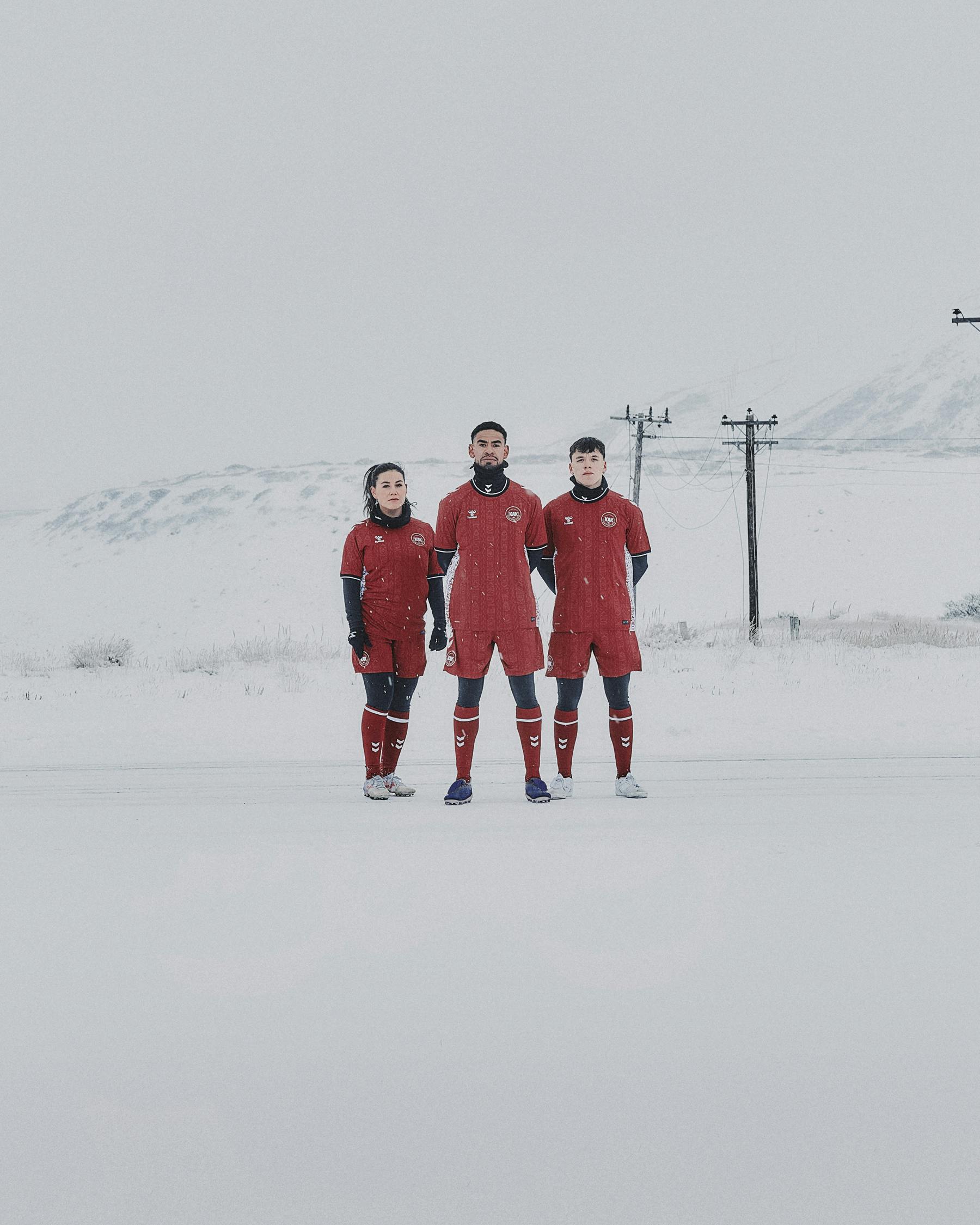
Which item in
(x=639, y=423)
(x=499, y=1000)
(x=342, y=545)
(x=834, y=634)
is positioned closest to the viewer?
(x=499, y=1000)

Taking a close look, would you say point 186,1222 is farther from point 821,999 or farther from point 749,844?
point 749,844

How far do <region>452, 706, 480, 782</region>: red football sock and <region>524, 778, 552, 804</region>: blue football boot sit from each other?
0.35 m

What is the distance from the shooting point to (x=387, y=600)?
19.2 feet

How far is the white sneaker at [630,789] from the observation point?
5727 millimetres

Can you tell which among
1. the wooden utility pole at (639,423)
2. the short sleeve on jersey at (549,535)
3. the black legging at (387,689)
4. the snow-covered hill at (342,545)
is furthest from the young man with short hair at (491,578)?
the snow-covered hill at (342,545)

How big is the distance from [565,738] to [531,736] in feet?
0.93

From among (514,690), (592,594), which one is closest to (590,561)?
(592,594)

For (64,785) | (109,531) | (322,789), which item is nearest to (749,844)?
(322,789)

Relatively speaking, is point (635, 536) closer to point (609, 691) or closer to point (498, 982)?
point (609, 691)

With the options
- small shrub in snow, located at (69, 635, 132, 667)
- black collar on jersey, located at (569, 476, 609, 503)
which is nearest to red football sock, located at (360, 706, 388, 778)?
black collar on jersey, located at (569, 476, 609, 503)

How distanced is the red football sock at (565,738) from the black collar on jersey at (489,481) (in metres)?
1.31

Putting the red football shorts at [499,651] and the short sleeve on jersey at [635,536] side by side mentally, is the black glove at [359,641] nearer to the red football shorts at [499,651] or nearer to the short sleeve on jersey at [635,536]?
the red football shorts at [499,651]

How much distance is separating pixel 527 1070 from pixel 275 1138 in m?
0.59

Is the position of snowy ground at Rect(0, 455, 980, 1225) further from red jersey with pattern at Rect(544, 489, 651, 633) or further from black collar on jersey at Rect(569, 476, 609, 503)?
black collar on jersey at Rect(569, 476, 609, 503)
